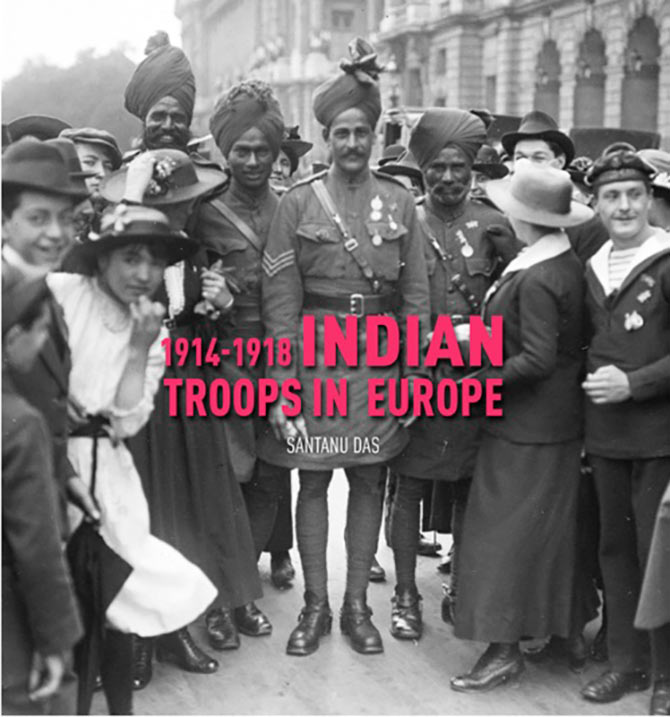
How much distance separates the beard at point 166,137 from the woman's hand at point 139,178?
27.1 inches

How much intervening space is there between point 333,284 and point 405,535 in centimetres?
121

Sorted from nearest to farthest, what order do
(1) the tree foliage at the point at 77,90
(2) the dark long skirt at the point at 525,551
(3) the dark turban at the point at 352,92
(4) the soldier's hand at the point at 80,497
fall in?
1. (4) the soldier's hand at the point at 80,497
2. (2) the dark long skirt at the point at 525,551
3. (3) the dark turban at the point at 352,92
4. (1) the tree foliage at the point at 77,90

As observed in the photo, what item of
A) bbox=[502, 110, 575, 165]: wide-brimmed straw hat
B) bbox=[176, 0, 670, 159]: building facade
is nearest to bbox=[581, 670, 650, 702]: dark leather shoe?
bbox=[502, 110, 575, 165]: wide-brimmed straw hat

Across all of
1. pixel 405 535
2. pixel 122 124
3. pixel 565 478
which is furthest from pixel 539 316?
pixel 122 124

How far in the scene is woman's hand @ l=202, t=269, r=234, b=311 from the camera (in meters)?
4.50

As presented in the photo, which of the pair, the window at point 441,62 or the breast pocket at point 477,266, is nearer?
the breast pocket at point 477,266

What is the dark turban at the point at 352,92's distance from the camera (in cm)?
465

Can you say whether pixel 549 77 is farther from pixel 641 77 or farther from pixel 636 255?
pixel 636 255

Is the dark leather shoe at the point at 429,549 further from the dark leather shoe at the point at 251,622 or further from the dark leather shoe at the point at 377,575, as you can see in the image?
the dark leather shoe at the point at 251,622

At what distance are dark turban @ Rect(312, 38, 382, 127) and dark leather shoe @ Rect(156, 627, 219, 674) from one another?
223 centimetres

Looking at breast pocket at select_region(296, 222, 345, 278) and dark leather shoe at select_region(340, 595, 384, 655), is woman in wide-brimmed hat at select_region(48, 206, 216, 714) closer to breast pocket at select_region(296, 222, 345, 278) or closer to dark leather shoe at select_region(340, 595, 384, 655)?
breast pocket at select_region(296, 222, 345, 278)

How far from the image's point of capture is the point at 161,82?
16.6 ft

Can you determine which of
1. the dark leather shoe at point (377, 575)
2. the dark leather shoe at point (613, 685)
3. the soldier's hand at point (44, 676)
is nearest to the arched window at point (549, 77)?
the dark leather shoe at point (377, 575)

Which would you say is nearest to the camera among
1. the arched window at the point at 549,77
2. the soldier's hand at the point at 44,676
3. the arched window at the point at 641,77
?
the soldier's hand at the point at 44,676
